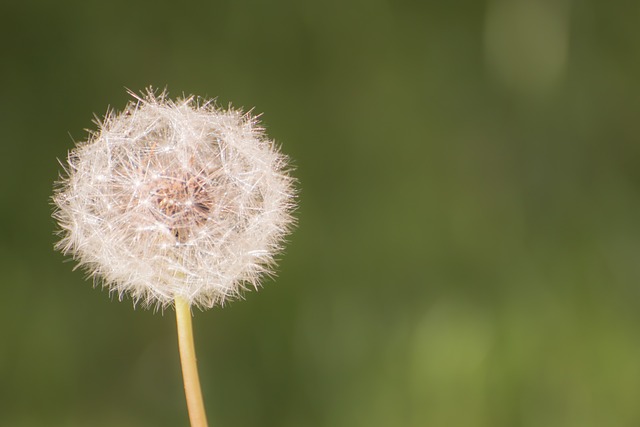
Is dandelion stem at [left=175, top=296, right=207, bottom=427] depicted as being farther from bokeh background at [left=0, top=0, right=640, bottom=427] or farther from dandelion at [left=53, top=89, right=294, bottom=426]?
bokeh background at [left=0, top=0, right=640, bottom=427]

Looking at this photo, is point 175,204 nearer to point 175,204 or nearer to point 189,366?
point 175,204

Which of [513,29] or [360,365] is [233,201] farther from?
[513,29]

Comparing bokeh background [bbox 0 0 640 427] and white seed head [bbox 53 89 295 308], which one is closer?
white seed head [bbox 53 89 295 308]

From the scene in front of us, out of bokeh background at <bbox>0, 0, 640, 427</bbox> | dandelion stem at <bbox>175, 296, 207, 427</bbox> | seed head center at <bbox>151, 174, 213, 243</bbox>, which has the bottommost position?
dandelion stem at <bbox>175, 296, 207, 427</bbox>

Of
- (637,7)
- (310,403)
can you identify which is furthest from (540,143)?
(310,403)

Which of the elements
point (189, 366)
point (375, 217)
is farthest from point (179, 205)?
point (375, 217)

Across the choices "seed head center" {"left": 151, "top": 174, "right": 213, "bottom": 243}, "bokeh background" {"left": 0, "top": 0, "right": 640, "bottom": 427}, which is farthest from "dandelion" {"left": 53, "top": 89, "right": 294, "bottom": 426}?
"bokeh background" {"left": 0, "top": 0, "right": 640, "bottom": 427}
